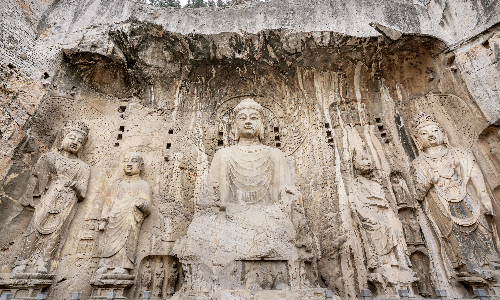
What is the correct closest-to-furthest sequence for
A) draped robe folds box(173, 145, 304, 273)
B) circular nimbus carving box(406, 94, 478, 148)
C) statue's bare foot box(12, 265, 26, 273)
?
draped robe folds box(173, 145, 304, 273) < statue's bare foot box(12, 265, 26, 273) < circular nimbus carving box(406, 94, 478, 148)

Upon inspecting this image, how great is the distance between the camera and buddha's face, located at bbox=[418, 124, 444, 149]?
16.6 feet

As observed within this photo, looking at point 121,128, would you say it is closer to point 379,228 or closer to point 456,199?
point 379,228

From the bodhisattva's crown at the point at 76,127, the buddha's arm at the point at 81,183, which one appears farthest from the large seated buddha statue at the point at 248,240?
the bodhisattva's crown at the point at 76,127

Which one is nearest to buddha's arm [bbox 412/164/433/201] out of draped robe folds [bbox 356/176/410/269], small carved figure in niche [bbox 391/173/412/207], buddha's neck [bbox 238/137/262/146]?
small carved figure in niche [bbox 391/173/412/207]

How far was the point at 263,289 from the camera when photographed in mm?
3279

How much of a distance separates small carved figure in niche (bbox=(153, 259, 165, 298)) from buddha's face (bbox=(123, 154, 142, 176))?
1465 mm

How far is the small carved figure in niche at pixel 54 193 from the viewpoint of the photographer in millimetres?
4195

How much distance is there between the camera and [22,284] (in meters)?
3.81

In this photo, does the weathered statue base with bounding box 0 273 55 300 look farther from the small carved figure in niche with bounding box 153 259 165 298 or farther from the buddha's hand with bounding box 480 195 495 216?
the buddha's hand with bounding box 480 195 495 216

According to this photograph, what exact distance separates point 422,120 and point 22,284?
6333 millimetres

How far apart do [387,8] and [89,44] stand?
5.45m

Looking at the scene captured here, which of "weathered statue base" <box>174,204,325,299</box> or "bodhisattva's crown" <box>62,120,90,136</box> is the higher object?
"bodhisattva's crown" <box>62,120,90,136</box>

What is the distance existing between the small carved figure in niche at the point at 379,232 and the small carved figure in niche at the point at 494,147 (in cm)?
179

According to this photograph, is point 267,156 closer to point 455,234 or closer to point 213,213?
point 213,213
